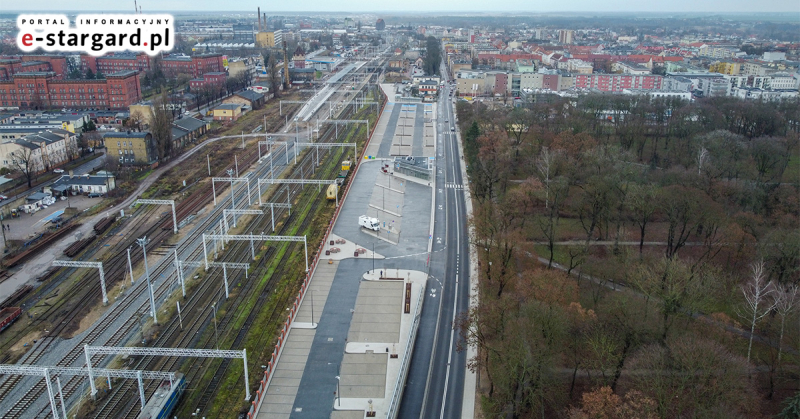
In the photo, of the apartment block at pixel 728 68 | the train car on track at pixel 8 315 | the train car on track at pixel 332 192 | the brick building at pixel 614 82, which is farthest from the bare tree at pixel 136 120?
the apartment block at pixel 728 68

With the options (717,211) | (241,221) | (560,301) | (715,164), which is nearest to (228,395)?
(560,301)

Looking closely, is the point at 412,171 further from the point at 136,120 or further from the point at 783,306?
the point at 783,306

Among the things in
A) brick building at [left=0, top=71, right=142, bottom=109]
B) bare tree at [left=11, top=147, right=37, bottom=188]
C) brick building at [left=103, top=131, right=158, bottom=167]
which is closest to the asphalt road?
brick building at [left=103, top=131, right=158, bottom=167]

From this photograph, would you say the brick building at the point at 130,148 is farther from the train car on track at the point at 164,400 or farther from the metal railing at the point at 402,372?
the metal railing at the point at 402,372

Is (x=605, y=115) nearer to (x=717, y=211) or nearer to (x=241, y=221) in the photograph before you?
(x=717, y=211)

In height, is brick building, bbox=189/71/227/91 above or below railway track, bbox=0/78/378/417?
above

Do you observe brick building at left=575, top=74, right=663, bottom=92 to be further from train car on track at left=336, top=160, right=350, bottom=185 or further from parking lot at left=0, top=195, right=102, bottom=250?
parking lot at left=0, top=195, right=102, bottom=250
